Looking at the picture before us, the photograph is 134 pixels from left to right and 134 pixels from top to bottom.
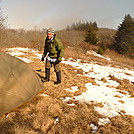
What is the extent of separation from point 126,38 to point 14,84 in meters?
29.8

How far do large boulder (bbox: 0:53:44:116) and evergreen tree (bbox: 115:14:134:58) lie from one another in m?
25.9

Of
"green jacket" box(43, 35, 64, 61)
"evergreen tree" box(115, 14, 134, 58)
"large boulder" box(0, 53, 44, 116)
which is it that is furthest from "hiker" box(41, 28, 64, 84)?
"evergreen tree" box(115, 14, 134, 58)

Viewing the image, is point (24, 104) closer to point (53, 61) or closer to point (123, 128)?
point (53, 61)

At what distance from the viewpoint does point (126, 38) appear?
2719 cm

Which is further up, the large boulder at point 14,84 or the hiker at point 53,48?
the hiker at point 53,48

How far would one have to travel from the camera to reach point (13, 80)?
2.82 meters

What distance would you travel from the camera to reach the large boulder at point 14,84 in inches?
98.4

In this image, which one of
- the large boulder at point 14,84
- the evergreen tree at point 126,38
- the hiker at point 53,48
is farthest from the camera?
the evergreen tree at point 126,38

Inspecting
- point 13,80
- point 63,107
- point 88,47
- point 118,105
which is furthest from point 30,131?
point 88,47

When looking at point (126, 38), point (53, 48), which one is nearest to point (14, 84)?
point (53, 48)

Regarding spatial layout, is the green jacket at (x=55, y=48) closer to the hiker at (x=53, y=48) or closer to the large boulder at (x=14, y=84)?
the hiker at (x=53, y=48)

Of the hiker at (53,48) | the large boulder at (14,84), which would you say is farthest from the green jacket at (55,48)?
the large boulder at (14,84)

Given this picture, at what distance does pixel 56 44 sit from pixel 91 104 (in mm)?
2353

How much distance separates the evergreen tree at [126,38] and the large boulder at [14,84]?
85.0ft
